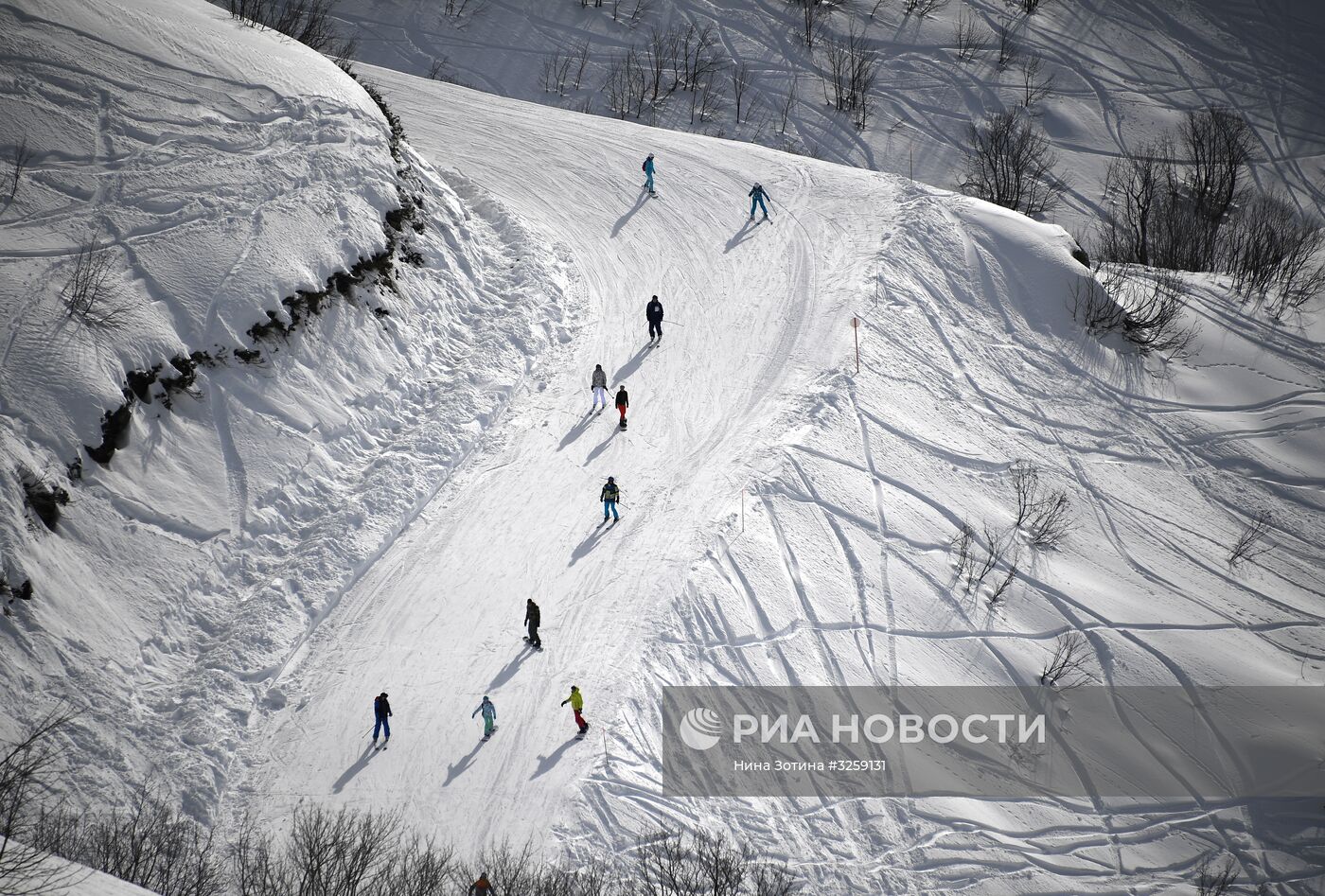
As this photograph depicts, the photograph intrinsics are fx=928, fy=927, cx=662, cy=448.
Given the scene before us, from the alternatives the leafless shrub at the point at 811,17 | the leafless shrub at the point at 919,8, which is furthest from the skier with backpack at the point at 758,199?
the leafless shrub at the point at 919,8

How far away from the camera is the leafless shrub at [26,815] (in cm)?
1123

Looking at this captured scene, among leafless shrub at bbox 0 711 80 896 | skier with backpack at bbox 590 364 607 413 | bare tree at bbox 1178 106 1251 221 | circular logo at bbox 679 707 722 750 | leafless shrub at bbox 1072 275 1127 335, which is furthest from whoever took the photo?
bare tree at bbox 1178 106 1251 221

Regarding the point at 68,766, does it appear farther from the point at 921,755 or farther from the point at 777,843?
the point at 921,755

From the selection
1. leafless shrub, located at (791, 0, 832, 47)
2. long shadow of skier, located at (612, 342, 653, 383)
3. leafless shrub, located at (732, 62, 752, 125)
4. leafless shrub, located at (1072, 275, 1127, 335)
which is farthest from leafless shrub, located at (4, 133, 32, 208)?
leafless shrub, located at (791, 0, 832, 47)

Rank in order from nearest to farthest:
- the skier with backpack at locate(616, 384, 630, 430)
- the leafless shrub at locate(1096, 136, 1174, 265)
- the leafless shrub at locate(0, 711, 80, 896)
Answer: the leafless shrub at locate(0, 711, 80, 896), the skier with backpack at locate(616, 384, 630, 430), the leafless shrub at locate(1096, 136, 1174, 265)

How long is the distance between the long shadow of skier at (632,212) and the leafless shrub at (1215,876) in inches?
973

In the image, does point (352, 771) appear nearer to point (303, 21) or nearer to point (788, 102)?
point (303, 21)

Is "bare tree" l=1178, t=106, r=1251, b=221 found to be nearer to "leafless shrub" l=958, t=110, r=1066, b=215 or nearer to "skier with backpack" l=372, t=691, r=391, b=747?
"leafless shrub" l=958, t=110, r=1066, b=215

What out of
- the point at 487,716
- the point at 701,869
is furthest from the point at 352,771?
the point at 701,869

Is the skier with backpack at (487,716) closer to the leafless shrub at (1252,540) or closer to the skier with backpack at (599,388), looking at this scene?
the skier with backpack at (599,388)

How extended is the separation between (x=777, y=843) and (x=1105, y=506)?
15328 millimetres

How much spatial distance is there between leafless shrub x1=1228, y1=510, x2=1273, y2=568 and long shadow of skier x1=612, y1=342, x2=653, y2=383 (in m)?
17.6

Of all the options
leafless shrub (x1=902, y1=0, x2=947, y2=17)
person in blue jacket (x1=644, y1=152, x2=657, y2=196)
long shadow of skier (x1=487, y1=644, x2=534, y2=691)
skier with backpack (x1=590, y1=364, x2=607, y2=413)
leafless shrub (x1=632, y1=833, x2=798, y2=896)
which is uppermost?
leafless shrub (x1=902, y1=0, x2=947, y2=17)

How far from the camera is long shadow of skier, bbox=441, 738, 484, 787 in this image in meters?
17.4
